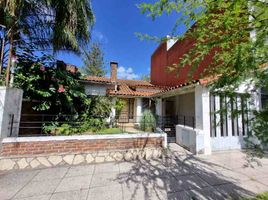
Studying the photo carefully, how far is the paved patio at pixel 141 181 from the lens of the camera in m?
3.58

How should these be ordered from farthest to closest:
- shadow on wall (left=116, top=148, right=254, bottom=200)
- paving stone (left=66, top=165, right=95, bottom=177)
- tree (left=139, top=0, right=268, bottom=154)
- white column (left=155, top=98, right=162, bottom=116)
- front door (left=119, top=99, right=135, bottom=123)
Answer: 1. front door (left=119, top=99, right=135, bottom=123)
2. white column (left=155, top=98, right=162, bottom=116)
3. paving stone (left=66, top=165, right=95, bottom=177)
4. shadow on wall (left=116, top=148, right=254, bottom=200)
5. tree (left=139, top=0, right=268, bottom=154)

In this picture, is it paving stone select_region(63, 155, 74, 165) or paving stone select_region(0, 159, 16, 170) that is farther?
paving stone select_region(63, 155, 74, 165)

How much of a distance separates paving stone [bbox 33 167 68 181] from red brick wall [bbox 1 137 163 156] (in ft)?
1.93

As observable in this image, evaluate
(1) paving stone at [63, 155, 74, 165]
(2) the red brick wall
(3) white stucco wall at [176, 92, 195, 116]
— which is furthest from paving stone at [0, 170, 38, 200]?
(3) white stucco wall at [176, 92, 195, 116]

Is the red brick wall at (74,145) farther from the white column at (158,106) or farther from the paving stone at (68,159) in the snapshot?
the white column at (158,106)

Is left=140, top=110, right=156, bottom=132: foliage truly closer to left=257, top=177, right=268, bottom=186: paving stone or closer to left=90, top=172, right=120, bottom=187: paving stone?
left=90, top=172, right=120, bottom=187: paving stone

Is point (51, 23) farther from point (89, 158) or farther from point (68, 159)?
point (89, 158)

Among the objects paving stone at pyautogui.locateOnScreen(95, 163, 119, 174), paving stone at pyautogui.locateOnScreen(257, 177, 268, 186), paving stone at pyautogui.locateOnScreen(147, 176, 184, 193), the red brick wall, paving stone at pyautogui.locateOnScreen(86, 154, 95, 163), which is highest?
the red brick wall

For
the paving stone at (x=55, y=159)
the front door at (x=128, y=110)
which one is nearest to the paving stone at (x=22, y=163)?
the paving stone at (x=55, y=159)

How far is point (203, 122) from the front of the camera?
22.2 ft

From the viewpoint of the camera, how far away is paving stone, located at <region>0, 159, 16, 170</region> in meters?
4.75

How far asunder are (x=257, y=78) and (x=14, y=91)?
22.7ft

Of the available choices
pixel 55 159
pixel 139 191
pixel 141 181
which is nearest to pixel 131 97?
pixel 55 159

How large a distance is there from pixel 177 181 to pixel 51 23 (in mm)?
7590
